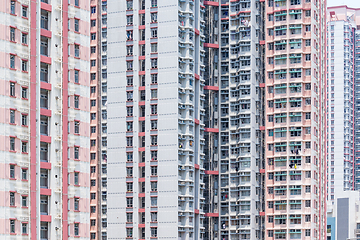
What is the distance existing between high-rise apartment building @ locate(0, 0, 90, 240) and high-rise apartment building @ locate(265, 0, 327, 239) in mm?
53106

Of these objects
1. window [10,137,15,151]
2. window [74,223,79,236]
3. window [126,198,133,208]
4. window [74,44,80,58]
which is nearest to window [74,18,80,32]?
window [74,44,80,58]

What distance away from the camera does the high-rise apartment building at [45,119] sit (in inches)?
2746

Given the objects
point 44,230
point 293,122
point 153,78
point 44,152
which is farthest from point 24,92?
point 293,122

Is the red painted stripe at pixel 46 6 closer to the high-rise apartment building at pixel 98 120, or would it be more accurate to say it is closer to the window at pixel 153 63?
the window at pixel 153 63

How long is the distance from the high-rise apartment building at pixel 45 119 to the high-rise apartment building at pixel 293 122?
174ft

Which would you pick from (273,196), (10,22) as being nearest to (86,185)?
(10,22)

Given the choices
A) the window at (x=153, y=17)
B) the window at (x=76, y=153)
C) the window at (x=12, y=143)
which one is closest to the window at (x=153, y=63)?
the window at (x=153, y=17)

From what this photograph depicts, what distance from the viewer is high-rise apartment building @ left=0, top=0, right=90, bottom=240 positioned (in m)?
69.8

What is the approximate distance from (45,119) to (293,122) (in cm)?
5841

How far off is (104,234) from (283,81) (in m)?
38.3

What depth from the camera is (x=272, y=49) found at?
127 m

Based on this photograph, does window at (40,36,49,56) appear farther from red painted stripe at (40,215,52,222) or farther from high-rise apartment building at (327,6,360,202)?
high-rise apartment building at (327,6,360,202)

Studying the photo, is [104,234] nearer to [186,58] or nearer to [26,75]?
[186,58]

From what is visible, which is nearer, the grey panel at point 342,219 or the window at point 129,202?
the window at point 129,202
